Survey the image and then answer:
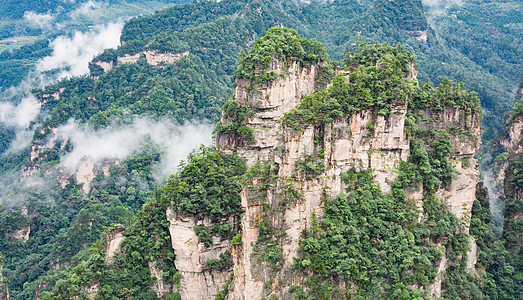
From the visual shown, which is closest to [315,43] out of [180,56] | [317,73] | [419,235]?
[317,73]

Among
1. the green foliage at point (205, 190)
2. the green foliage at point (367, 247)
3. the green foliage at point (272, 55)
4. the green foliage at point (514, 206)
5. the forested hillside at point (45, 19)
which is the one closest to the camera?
the green foliage at point (367, 247)

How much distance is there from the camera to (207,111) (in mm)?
84375

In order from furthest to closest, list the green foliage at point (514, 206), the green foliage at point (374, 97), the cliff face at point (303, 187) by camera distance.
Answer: the green foliage at point (514, 206)
the green foliage at point (374, 97)
the cliff face at point (303, 187)

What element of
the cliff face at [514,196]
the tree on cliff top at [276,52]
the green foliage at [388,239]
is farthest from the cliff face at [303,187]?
the tree on cliff top at [276,52]

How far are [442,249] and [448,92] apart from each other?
11.7m

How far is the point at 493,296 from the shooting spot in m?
41.3

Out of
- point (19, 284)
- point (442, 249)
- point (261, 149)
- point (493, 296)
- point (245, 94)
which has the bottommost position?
point (19, 284)

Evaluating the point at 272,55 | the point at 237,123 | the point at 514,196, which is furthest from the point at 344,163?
the point at 514,196

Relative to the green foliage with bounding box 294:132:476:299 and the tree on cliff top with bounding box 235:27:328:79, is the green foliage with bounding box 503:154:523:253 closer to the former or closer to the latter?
the green foliage with bounding box 294:132:476:299

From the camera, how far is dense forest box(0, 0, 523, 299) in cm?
3903

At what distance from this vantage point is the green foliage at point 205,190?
40.1 metres

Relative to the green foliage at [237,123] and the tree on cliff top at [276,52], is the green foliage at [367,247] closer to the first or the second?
the green foliage at [237,123]

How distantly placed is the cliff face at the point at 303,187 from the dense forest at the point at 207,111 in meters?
0.86

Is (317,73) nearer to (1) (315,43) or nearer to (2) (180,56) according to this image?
(1) (315,43)
